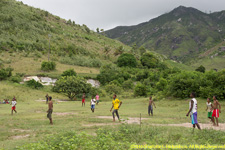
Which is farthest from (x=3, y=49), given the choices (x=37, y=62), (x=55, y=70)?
(x=55, y=70)

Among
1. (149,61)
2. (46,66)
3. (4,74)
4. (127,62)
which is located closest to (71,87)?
(4,74)

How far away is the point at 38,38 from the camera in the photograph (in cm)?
8762

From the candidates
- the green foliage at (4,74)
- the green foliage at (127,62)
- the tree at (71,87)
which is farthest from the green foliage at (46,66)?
the green foliage at (127,62)

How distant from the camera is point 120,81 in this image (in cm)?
6284

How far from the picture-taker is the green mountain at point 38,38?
255ft

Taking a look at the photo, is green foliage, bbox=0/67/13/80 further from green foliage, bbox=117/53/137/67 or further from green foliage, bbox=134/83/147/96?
green foliage, bbox=117/53/137/67

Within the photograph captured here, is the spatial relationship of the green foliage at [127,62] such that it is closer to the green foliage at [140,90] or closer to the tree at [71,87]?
the green foliage at [140,90]

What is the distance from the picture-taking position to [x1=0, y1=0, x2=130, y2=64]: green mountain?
77.7 metres

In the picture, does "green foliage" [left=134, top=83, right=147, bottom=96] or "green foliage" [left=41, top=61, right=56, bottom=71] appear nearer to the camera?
"green foliage" [left=134, top=83, right=147, bottom=96]

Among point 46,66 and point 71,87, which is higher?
point 46,66

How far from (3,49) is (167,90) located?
190ft

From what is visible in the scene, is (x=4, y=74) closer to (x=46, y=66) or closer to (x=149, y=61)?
(x=46, y=66)

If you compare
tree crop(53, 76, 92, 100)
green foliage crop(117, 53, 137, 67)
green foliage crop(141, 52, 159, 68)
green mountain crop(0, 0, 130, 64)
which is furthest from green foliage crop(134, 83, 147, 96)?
green foliage crop(141, 52, 159, 68)

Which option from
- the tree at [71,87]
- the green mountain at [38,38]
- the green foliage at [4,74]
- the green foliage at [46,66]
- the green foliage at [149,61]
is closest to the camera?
the tree at [71,87]
